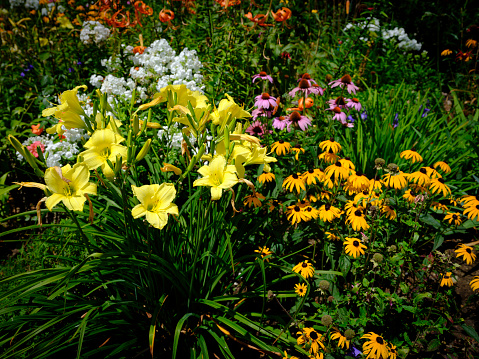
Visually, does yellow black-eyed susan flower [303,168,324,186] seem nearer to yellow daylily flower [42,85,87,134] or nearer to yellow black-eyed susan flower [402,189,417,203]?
yellow black-eyed susan flower [402,189,417,203]

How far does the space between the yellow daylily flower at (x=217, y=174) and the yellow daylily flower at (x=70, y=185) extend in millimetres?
388

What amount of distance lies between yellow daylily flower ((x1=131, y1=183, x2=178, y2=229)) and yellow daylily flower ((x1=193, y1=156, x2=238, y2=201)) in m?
0.12

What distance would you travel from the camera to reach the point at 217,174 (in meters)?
1.22

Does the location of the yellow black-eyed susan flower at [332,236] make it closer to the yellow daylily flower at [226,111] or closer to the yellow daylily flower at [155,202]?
the yellow daylily flower at [226,111]

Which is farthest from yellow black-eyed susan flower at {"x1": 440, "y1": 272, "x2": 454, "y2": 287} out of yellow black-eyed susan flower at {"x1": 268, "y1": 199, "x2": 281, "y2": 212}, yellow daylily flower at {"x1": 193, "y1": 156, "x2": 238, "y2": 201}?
yellow daylily flower at {"x1": 193, "y1": 156, "x2": 238, "y2": 201}

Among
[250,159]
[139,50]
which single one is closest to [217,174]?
[250,159]

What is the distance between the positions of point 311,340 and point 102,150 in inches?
49.1

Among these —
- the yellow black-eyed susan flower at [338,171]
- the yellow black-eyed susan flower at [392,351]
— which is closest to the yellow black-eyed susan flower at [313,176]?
the yellow black-eyed susan flower at [338,171]

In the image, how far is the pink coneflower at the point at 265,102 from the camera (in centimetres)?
222

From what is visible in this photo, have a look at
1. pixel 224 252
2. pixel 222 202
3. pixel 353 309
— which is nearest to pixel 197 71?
pixel 222 202

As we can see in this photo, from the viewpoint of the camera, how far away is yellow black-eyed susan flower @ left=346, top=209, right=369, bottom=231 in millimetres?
1684

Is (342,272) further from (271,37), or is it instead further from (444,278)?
(271,37)

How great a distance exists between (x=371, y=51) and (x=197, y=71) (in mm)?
2767

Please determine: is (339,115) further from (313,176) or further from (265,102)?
(313,176)
